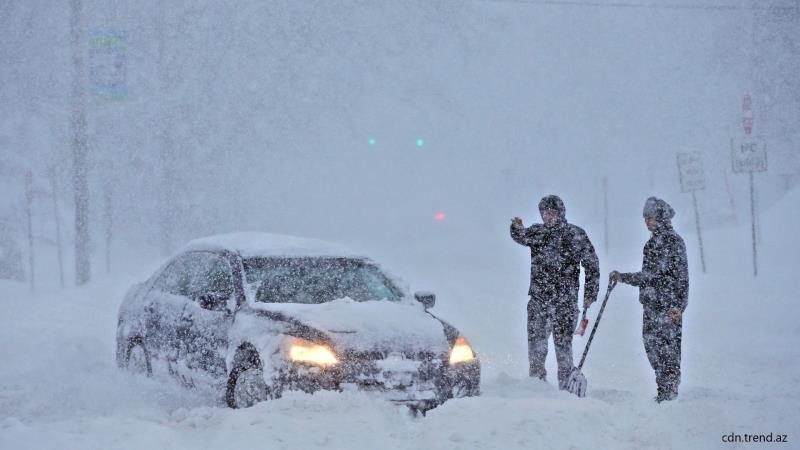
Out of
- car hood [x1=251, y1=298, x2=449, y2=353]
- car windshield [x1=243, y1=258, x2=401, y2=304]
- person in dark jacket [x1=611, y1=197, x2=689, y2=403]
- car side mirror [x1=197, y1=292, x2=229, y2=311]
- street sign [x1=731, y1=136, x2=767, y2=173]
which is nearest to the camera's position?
car hood [x1=251, y1=298, x2=449, y2=353]

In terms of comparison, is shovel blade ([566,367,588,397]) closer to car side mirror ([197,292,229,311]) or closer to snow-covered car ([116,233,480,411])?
snow-covered car ([116,233,480,411])

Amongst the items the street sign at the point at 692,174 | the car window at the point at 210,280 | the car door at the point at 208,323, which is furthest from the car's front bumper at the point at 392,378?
the street sign at the point at 692,174

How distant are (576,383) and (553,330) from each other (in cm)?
58

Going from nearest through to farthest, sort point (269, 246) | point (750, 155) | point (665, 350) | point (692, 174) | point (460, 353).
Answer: point (460, 353) < point (665, 350) < point (269, 246) < point (750, 155) < point (692, 174)

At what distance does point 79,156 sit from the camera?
19.7m

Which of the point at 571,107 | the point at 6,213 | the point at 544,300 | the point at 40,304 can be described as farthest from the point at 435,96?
the point at 544,300

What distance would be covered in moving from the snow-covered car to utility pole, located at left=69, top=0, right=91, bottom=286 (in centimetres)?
1164

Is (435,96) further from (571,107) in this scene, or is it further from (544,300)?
(544,300)

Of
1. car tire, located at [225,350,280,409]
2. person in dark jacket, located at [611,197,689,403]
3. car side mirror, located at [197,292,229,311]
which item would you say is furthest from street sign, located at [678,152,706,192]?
car tire, located at [225,350,280,409]

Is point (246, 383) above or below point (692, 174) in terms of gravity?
below

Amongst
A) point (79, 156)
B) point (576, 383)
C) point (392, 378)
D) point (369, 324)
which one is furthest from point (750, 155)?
point (79, 156)

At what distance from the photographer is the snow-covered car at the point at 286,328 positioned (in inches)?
247

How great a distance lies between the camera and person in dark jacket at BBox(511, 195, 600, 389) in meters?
7.88

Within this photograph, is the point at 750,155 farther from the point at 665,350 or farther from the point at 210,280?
the point at 210,280
